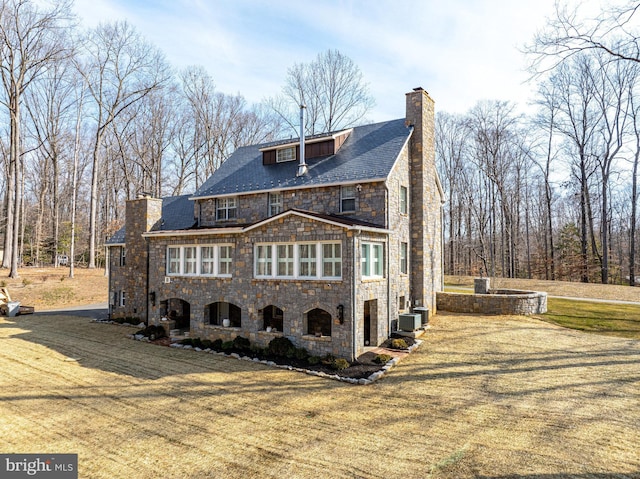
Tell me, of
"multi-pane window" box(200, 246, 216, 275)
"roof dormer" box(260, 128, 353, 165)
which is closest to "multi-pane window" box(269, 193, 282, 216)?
"roof dormer" box(260, 128, 353, 165)

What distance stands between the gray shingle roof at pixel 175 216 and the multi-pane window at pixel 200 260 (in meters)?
3.11

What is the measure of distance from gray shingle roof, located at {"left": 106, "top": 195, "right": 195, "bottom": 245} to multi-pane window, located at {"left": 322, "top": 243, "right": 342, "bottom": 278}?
31.9ft

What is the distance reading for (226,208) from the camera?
61.1 ft

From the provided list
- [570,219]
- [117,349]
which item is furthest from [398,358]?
[570,219]

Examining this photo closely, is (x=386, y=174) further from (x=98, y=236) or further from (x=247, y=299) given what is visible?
(x=98, y=236)

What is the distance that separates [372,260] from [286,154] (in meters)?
8.55

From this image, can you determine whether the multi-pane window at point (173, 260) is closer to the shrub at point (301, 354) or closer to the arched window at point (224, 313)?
the arched window at point (224, 313)

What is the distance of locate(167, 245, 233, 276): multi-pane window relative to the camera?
15297mm

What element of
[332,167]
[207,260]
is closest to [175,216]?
[207,260]

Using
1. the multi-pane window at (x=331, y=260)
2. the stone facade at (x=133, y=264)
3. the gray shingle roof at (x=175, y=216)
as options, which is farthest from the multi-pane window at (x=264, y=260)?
the stone facade at (x=133, y=264)

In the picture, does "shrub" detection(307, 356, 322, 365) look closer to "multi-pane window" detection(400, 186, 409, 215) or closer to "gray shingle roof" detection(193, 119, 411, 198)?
"gray shingle roof" detection(193, 119, 411, 198)

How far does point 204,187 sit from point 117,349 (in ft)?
29.5

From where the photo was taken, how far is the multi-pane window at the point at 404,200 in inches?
638

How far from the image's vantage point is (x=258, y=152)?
69.6 ft
